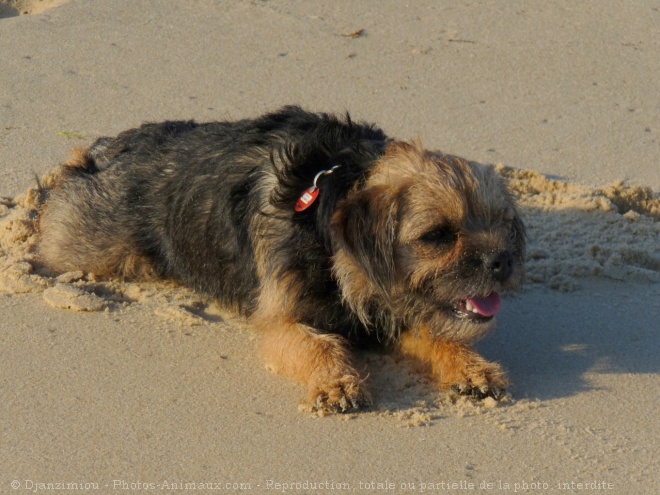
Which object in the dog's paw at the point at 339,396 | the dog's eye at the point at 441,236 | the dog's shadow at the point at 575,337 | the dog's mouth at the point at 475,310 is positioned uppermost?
the dog's eye at the point at 441,236

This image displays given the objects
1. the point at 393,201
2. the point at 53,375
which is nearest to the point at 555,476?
the point at 393,201

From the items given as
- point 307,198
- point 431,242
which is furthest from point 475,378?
point 307,198

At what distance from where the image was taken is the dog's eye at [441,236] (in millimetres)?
4570

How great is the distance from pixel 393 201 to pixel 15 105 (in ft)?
14.3

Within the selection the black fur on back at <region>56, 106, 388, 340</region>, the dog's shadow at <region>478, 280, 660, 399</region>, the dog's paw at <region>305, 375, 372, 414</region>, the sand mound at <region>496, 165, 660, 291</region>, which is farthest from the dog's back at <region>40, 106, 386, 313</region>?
the sand mound at <region>496, 165, 660, 291</region>

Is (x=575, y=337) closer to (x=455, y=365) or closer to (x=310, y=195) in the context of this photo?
(x=455, y=365)

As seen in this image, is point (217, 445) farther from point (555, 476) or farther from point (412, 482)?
point (555, 476)

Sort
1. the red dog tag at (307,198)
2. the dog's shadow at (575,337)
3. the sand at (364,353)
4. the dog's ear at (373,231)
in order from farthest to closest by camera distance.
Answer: the dog's shadow at (575,337)
the red dog tag at (307,198)
the dog's ear at (373,231)
the sand at (364,353)

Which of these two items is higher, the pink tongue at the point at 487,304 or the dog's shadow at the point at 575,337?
the pink tongue at the point at 487,304

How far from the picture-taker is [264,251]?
16.6 ft

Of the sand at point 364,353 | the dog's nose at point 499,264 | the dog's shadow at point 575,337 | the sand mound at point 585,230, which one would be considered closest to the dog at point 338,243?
the dog's nose at point 499,264

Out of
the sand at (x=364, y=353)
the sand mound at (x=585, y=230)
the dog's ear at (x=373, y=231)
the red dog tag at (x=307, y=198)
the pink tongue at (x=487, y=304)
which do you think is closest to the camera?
the sand at (x=364, y=353)

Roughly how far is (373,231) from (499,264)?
0.58m

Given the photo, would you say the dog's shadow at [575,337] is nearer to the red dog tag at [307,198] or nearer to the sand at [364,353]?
the sand at [364,353]
